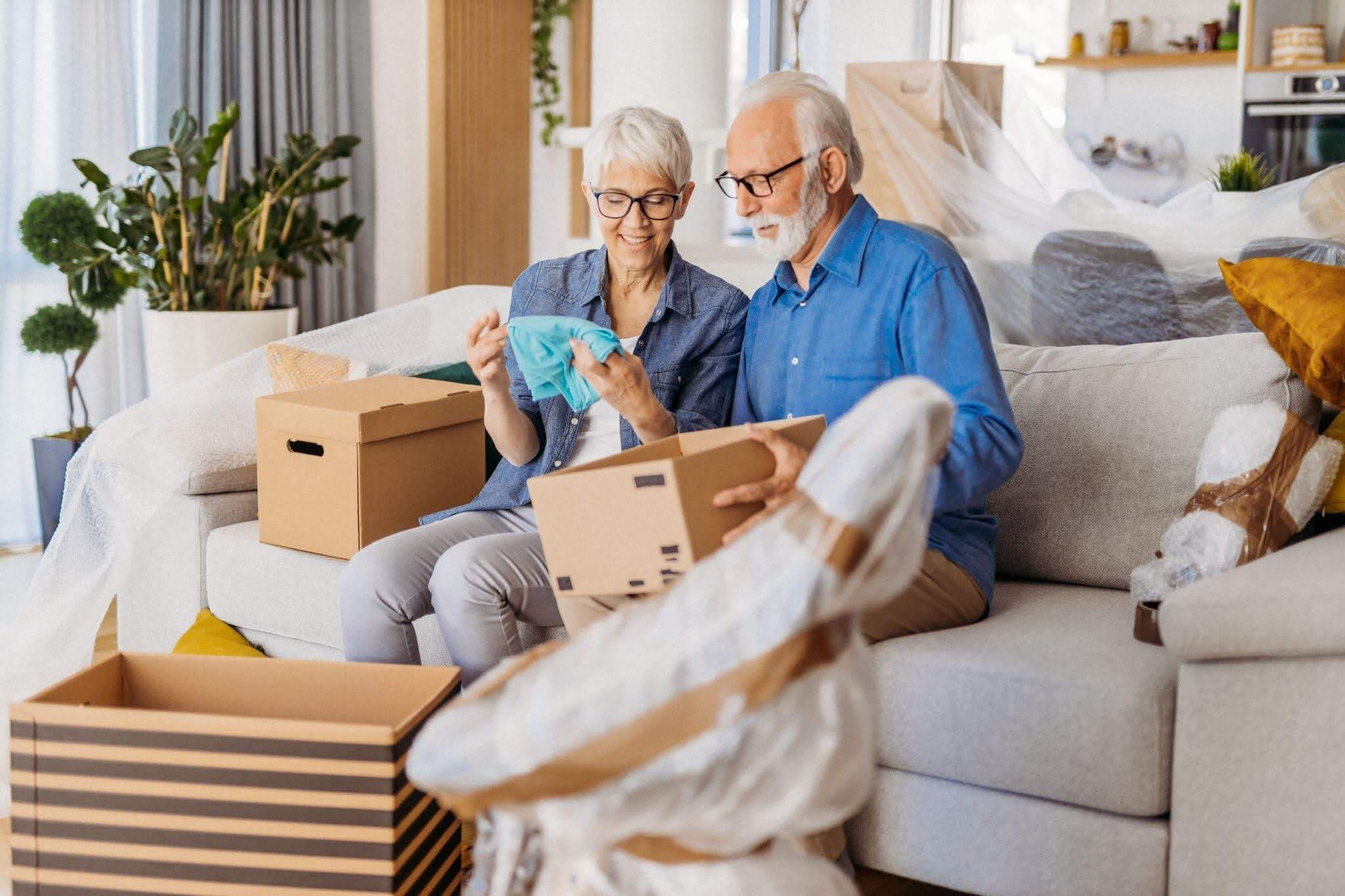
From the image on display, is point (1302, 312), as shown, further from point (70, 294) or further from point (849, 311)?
point (70, 294)

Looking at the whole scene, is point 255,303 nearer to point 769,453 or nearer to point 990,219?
point 990,219

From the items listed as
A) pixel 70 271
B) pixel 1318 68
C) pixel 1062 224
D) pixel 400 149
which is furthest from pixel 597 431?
pixel 1318 68

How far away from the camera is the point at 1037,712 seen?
1.64m

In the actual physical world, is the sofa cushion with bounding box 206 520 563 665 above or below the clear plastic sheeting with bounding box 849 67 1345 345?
below

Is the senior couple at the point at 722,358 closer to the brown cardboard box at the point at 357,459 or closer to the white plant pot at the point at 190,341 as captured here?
the brown cardboard box at the point at 357,459

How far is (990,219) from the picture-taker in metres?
3.63

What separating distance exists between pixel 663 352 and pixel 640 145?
0.33 meters

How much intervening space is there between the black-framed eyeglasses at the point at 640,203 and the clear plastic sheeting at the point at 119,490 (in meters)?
0.85

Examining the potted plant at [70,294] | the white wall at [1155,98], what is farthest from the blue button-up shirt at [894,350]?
the white wall at [1155,98]

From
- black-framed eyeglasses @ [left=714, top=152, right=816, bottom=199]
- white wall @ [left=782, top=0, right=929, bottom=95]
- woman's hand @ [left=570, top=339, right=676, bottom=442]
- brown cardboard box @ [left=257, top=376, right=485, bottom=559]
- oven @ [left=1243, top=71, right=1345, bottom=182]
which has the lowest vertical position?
brown cardboard box @ [left=257, top=376, right=485, bottom=559]

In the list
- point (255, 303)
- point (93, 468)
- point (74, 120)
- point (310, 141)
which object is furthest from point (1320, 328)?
point (74, 120)

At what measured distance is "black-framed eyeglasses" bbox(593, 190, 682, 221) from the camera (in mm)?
2119

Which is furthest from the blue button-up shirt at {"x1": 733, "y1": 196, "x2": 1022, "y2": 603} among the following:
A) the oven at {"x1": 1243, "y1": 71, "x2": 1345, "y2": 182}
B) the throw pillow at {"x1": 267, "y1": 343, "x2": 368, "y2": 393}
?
the oven at {"x1": 1243, "y1": 71, "x2": 1345, "y2": 182}

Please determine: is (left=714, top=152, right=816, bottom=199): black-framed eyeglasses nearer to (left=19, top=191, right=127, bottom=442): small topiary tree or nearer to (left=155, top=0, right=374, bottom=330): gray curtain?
(left=19, top=191, right=127, bottom=442): small topiary tree
